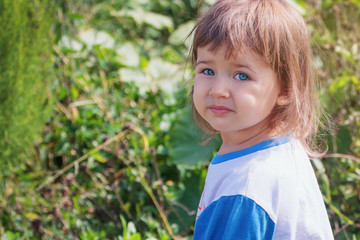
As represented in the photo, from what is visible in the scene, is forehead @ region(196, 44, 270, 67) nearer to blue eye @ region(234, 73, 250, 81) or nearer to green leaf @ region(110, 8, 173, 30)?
blue eye @ region(234, 73, 250, 81)

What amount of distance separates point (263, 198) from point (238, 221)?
87 mm

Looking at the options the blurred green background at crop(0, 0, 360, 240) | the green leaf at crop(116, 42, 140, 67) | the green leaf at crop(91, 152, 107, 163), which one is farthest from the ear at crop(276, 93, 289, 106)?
the green leaf at crop(116, 42, 140, 67)

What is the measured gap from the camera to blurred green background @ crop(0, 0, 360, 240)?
252 cm

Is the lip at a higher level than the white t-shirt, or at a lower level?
higher

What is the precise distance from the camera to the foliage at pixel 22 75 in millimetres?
2551

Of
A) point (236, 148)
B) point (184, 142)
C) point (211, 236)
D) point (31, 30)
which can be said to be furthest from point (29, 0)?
point (211, 236)

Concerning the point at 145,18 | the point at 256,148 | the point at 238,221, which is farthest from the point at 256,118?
the point at 145,18

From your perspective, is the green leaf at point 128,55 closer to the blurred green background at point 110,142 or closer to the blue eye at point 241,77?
the blurred green background at point 110,142

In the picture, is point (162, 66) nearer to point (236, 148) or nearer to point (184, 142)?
point (184, 142)

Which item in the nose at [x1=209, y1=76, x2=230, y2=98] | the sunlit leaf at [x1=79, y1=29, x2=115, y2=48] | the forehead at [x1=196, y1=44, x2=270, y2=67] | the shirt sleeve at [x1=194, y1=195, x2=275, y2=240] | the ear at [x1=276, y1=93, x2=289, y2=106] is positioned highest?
the forehead at [x1=196, y1=44, x2=270, y2=67]

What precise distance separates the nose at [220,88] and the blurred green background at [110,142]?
2.97ft

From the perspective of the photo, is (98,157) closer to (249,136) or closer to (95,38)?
(95,38)

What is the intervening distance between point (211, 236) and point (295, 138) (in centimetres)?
40

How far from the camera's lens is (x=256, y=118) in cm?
139
